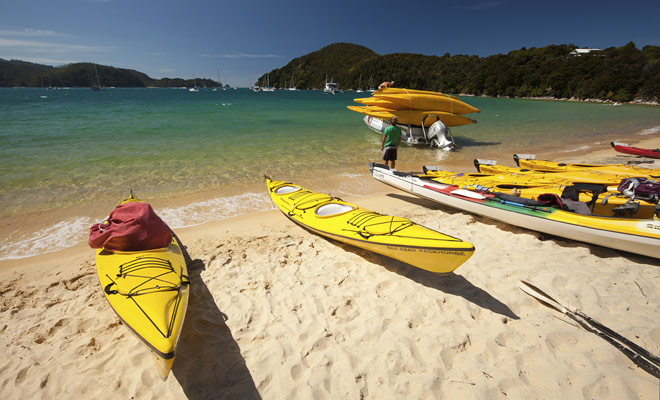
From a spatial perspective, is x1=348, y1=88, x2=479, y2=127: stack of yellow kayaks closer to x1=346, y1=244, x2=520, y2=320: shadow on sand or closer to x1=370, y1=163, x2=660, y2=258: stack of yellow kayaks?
x1=370, y1=163, x2=660, y2=258: stack of yellow kayaks

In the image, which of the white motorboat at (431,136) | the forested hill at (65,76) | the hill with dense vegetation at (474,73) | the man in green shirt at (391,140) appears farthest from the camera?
the forested hill at (65,76)

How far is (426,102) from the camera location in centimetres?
1347

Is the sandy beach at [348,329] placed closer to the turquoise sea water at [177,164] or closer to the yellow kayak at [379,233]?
the yellow kayak at [379,233]

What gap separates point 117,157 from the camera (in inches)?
386

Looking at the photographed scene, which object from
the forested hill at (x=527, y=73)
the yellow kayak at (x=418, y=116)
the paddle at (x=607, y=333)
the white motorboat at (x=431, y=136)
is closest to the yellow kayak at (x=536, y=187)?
the paddle at (x=607, y=333)

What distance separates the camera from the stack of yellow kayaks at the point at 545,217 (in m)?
3.75

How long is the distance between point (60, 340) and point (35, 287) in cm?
140

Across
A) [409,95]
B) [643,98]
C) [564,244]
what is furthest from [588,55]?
[564,244]

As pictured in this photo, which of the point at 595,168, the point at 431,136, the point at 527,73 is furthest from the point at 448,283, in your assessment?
the point at 527,73

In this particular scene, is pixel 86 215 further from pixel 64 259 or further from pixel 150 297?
pixel 150 297

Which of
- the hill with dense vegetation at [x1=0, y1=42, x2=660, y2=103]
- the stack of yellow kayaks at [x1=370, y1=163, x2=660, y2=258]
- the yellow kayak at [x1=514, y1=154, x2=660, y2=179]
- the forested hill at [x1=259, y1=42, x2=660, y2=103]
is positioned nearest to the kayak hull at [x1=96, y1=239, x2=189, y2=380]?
the stack of yellow kayaks at [x1=370, y1=163, x2=660, y2=258]

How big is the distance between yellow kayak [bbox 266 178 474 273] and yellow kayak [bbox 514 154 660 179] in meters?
6.29

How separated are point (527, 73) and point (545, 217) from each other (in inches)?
3647

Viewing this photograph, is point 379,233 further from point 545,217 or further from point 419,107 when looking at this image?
point 419,107
